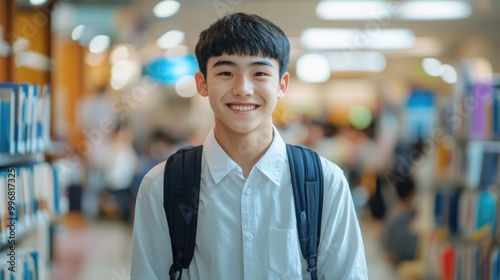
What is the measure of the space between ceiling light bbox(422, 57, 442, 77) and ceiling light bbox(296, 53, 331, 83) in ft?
7.34

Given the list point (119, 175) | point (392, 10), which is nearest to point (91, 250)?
point (119, 175)

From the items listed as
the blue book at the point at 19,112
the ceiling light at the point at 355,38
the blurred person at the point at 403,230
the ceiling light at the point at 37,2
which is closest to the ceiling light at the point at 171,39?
the ceiling light at the point at 355,38

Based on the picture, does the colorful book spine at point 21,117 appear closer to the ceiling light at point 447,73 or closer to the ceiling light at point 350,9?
the ceiling light at point 350,9

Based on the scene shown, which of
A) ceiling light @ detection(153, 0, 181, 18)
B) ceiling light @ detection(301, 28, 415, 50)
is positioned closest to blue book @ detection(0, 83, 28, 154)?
ceiling light @ detection(153, 0, 181, 18)

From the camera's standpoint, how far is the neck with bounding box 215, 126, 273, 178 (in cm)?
178

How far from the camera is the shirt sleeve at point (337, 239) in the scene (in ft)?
5.69

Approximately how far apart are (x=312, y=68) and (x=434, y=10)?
4977 mm

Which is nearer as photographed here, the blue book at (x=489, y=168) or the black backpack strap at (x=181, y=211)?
the black backpack strap at (x=181, y=211)

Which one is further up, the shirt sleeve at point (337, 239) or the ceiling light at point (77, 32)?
the ceiling light at point (77, 32)

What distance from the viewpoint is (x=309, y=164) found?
1.75 m

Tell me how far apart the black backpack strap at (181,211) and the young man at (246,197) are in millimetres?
19

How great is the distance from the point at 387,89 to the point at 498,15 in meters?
5.68

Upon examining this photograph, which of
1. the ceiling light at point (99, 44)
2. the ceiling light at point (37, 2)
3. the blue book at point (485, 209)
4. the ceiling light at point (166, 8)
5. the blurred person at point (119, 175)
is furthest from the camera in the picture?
the ceiling light at point (99, 44)

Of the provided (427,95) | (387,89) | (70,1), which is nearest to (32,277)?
(70,1)
